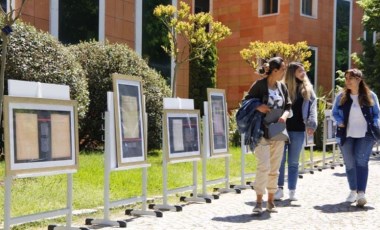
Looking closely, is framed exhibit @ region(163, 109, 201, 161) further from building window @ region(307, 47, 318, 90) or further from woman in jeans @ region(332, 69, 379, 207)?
building window @ region(307, 47, 318, 90)

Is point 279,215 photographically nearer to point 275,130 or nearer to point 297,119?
point 275,130

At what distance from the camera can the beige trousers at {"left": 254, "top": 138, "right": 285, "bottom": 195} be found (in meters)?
7.70

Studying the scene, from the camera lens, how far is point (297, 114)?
29.5 feet

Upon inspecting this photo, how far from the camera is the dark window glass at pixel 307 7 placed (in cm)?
3752

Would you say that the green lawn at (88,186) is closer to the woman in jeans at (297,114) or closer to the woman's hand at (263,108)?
the woman in jeans at (297,114)

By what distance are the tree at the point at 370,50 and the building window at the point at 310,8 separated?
19.1 feet

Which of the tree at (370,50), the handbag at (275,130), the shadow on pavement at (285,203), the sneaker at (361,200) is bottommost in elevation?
the shadow on pavement at (285,203)

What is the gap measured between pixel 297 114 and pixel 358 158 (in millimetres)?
1001

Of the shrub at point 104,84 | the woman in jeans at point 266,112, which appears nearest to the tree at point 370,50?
the shrub at point 104,84

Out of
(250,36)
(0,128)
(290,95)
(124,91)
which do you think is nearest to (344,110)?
(290,95)

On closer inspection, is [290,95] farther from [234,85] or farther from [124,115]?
[234,85]

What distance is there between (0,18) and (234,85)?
87.0ft

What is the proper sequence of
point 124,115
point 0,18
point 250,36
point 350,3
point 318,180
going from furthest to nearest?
point 350,3, point 250,36, point 0,18, point 318,180, point 124,115

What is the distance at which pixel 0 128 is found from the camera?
12.3 m
